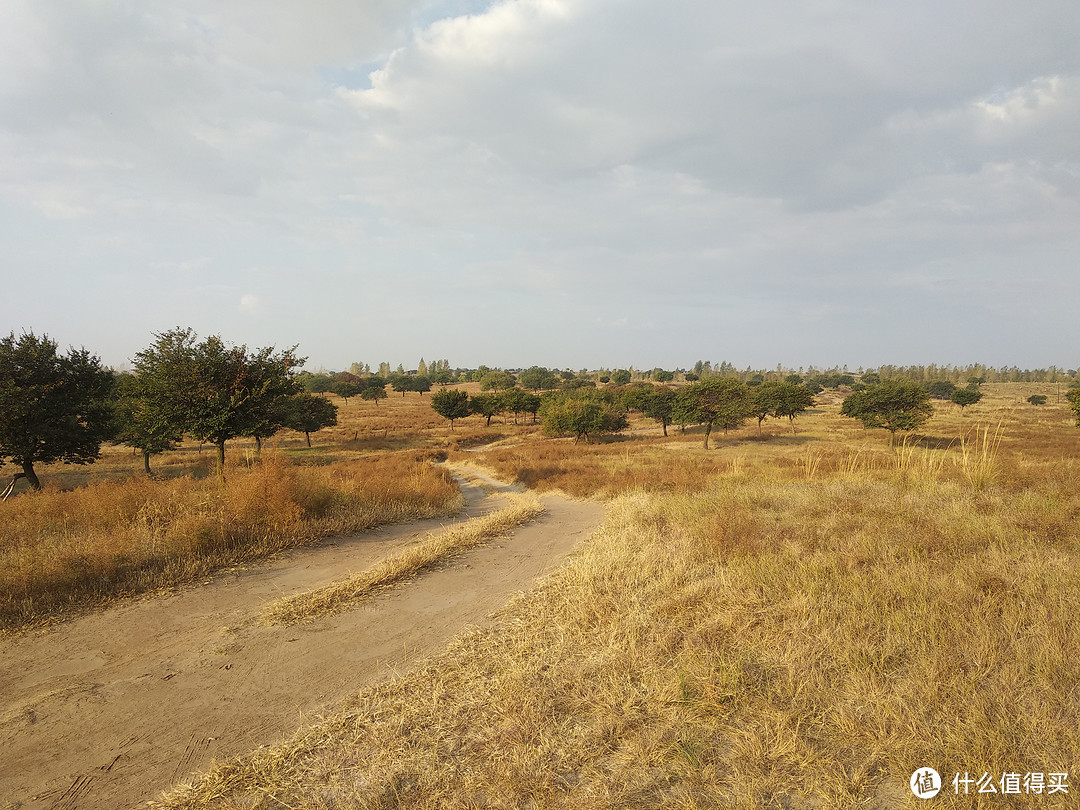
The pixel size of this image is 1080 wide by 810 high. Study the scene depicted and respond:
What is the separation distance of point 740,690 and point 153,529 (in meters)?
10.1

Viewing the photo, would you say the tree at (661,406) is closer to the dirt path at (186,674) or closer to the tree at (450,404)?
the tree at (450,404)

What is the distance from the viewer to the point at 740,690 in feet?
13.8

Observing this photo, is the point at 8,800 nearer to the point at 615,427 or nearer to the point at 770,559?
the point at 770,559

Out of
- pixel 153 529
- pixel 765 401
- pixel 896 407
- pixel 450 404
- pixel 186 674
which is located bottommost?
pixel 186 674

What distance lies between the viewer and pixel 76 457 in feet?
74.3

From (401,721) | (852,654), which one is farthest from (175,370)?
(852,654)

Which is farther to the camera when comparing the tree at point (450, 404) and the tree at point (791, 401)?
the tree at point (450, 404)

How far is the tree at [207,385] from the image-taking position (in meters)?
15.4

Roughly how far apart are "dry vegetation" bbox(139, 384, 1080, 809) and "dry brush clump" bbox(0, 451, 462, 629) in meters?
5.37

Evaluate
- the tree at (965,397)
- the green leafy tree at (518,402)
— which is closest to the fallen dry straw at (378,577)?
the green leafy tree at (518,402)

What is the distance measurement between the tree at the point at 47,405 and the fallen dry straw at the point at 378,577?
19837mm

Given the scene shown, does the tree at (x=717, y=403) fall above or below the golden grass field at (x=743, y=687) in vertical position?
above

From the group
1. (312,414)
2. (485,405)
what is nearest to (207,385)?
(312,414)

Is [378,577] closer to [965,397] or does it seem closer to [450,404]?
[450,404]
